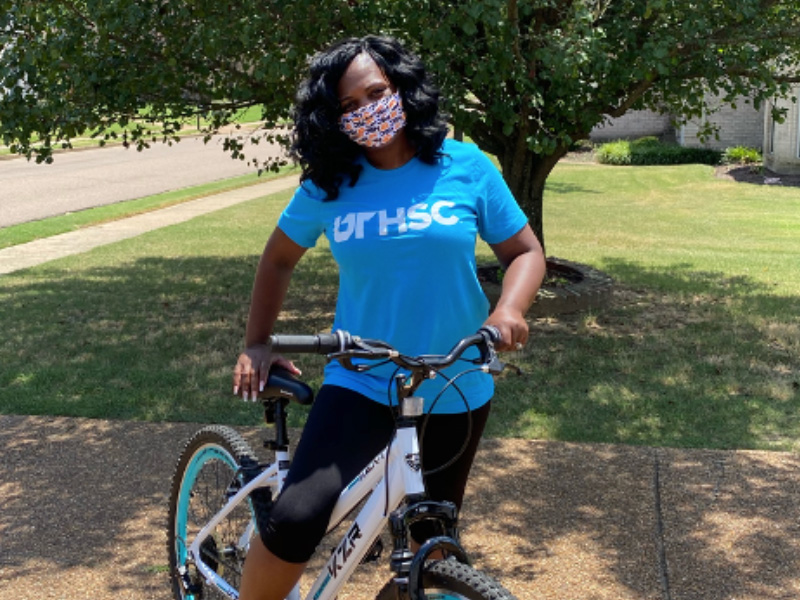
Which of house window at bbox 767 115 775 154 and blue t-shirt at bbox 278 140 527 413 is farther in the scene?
house window at bbox 767 115 775 154

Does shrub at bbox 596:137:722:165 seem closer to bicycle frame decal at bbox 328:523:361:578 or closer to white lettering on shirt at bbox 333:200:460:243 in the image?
white lettering on shirt at bbox 333:200:460:243

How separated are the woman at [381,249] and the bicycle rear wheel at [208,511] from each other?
0.49 meters

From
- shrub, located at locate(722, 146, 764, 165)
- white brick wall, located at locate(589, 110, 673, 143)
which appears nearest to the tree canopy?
shrub, located at locate(722, 146, 764, 165)

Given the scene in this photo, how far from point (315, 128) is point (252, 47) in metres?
4.49

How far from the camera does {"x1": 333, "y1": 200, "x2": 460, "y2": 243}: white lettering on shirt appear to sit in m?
2.59

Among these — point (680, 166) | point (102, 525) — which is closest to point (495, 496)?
point (102, 525)

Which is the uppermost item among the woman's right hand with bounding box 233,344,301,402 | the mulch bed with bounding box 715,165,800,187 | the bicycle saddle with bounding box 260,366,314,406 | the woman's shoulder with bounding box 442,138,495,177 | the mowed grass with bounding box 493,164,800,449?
the woman's shoulder with bounding box 442,138,495,177

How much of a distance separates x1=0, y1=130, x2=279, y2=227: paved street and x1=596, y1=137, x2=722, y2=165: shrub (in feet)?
29.6

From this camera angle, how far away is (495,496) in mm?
4836

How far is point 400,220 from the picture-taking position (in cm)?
260

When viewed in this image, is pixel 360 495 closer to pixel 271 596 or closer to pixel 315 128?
pixel 271 596

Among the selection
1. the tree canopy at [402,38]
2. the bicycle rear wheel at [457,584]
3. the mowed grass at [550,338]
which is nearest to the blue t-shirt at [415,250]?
the bicycle rear wheel at [457,584]

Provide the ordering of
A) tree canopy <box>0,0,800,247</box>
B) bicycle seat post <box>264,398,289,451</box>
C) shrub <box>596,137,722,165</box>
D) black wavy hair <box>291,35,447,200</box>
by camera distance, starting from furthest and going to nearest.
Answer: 1. shrub <box>596,137,722,165</box>
2. tree canopy <box>0,0,800,247</box>
3. bicycle seat post <box>264,398,289,451</box>
4. black wavy hair <box>291,35,447,200</box>

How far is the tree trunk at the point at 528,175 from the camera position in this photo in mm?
9039
